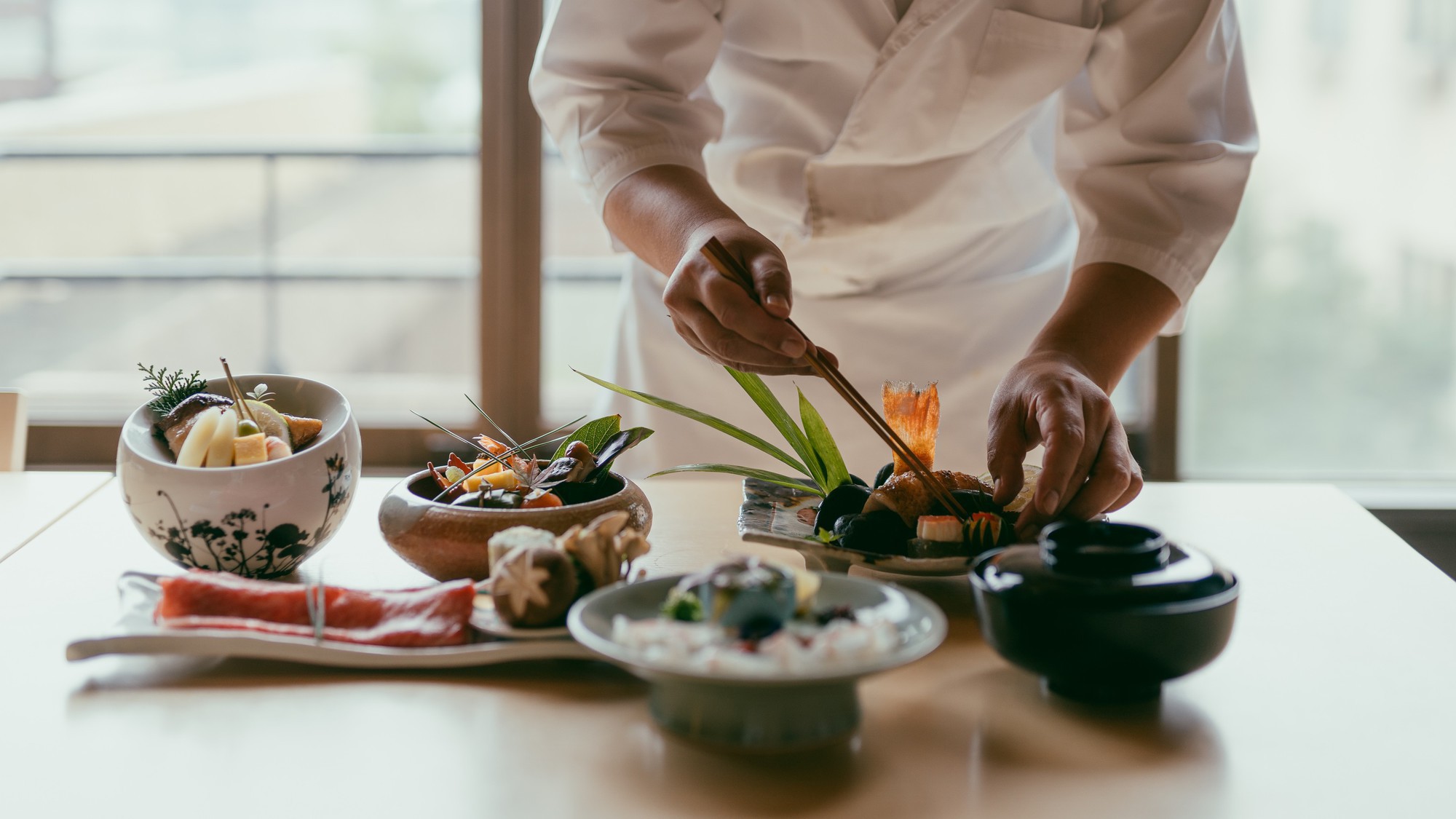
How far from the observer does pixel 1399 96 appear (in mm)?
2646

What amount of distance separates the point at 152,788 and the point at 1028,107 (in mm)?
1260

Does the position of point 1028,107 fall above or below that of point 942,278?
above

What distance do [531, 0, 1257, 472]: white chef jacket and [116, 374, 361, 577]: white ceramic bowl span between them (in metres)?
0.60

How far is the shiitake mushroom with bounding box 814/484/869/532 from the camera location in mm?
1001

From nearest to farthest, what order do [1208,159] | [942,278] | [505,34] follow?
[1208,159], [942,278], [505,34]

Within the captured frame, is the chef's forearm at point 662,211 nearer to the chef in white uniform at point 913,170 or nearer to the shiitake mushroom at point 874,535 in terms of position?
the chef in white uniform at point 913,170

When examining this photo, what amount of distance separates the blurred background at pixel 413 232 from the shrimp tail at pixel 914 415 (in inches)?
67.9

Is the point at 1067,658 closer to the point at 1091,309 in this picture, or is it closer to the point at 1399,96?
the point at 1091,309

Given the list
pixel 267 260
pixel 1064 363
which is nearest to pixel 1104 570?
pixel 1064 363

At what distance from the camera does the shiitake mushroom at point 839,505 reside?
3.28 feet

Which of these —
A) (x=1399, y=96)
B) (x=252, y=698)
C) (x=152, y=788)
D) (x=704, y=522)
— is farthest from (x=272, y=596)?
(x=1399, y=96)

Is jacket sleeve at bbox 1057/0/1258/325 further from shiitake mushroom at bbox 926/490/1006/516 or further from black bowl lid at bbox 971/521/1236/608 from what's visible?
black bowl lid at bbox 971/521/1236/608

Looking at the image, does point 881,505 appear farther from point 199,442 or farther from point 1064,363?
point 199,442

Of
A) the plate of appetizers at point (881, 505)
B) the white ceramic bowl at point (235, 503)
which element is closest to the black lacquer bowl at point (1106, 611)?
the plate of appetizers at point (881, 505)
